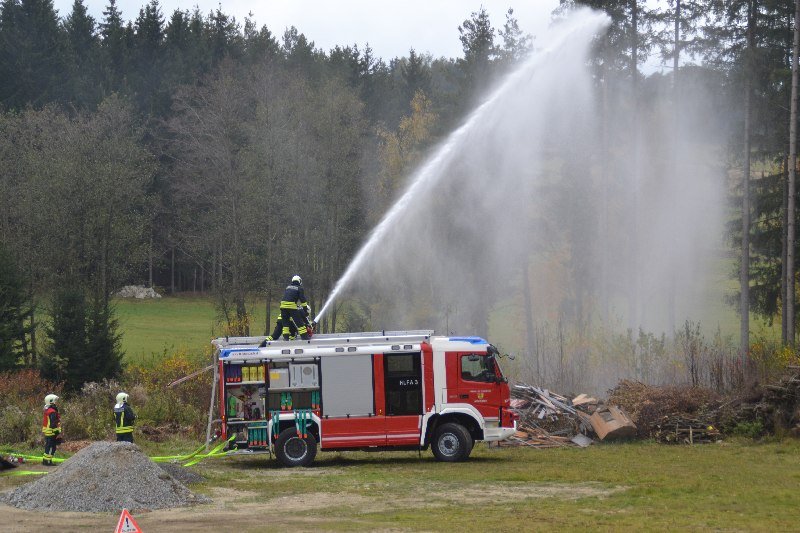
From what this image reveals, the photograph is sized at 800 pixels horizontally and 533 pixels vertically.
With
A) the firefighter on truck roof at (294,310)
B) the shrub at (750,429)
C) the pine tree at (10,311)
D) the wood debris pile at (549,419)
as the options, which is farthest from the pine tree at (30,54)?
the shrub at (750,429)

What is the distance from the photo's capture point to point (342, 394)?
2289 cm

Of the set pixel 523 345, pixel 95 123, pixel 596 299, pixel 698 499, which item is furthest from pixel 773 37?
pixel 95 123

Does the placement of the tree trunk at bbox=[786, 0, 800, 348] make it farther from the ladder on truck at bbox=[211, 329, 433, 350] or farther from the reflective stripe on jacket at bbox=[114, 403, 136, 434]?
the reflective stripe on jacket at bbox=[114, 403, 136, 434]

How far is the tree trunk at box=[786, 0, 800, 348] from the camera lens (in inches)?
1443

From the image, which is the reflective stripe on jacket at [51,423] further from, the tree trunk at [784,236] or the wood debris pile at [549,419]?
the tree trunk at [784,236]

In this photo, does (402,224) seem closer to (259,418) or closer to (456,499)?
(259,418)

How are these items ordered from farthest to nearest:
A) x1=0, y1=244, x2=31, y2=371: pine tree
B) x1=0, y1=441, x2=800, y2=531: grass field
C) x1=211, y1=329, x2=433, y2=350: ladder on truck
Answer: x1=0, y1=244, x2=31, y2=371: pine tree < x1=211, y1=329, x2=433, y2=350: ladder on truck < x1=0, y1=441, x2=800, y2=531: grass field

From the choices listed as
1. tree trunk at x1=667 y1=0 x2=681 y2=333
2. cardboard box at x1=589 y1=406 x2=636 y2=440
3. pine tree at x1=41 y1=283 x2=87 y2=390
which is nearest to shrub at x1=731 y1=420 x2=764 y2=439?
cardboard box at x1=589 y1=406 x2=636 y2=440

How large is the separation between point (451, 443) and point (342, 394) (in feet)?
9.41

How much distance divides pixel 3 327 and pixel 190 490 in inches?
975

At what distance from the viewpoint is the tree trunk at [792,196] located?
36.7 meters

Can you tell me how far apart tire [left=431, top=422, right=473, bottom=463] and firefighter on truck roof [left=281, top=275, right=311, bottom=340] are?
12.7ft

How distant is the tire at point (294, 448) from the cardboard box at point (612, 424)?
28.9 feet

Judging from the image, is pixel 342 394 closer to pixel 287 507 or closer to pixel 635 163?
pixel 287 507
